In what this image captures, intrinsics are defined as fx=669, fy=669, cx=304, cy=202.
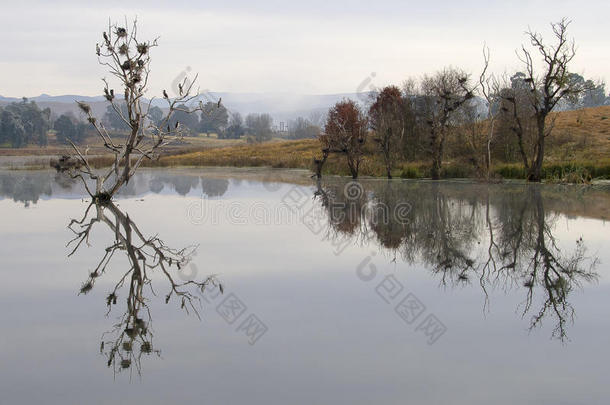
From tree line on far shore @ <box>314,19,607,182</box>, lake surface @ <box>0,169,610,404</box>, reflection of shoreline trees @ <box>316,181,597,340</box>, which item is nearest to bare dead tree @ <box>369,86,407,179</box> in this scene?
tree line on far shore @ <box>314,19,607,182</box>

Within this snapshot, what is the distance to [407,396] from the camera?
428cm

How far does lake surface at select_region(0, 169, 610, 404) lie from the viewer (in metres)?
4.50

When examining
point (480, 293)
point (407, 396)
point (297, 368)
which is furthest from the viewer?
point (480, 293)

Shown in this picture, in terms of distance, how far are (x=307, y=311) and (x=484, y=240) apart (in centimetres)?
563

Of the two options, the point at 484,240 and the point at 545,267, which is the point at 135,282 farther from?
the point at 484,240

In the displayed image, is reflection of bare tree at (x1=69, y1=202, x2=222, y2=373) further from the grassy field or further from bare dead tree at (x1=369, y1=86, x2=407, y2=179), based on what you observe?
bare dead tree at (x1=369, y1=86, x2=407, y2=179)

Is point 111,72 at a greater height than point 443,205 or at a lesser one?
greater

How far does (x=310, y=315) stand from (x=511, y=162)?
2834 cm

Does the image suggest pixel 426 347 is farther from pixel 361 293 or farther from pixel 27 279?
pixel 27 279

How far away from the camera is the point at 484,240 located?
36.8 feet

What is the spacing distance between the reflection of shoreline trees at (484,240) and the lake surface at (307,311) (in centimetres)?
5

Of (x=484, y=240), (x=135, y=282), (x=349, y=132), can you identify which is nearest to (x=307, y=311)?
(x=135, y=282)

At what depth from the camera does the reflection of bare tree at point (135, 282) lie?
210 inches

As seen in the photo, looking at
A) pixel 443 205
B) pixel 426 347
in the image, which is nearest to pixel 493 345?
pixel 426 347
